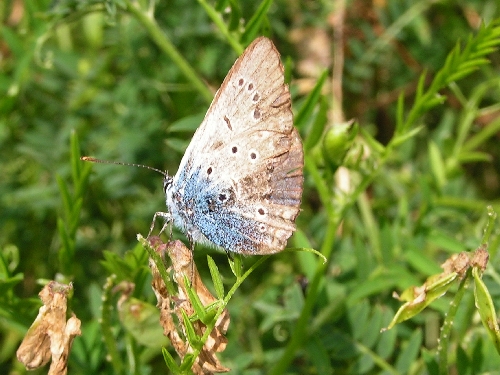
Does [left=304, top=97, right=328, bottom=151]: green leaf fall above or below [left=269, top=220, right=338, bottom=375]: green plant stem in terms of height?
above

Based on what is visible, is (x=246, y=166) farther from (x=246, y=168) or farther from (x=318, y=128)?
(x=318, y=128)

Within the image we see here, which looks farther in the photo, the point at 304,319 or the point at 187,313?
the point at 304,319

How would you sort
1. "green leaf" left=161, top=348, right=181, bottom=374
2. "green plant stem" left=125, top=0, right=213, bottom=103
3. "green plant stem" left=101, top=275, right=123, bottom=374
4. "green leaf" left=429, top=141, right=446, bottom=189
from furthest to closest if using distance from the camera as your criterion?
"green leaf" left=429, top=141, right=446, bottom=189
"green plant stem" left=125, top=0, right=213, bottom=103
"green plant stem" left=101, top=275, right=123, bottom=374
"green leaf" left=161, top=348, right=181, bottom=374

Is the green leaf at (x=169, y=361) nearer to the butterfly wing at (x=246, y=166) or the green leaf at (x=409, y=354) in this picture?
the butterfly wing at (x=246, y=166)

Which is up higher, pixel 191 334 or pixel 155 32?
pixel 155 32

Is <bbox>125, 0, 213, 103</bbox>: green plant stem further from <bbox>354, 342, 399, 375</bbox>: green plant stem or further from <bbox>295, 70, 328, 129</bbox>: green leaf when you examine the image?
<bbox>354, 342, 399, 375</bbox>: green plant stem

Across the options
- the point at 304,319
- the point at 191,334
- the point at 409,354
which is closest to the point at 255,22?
the point at 304,319

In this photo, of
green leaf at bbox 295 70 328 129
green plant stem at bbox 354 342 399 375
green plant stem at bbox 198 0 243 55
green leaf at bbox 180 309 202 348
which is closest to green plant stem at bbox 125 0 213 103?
green plant stem at bbox 198 0 243 55
